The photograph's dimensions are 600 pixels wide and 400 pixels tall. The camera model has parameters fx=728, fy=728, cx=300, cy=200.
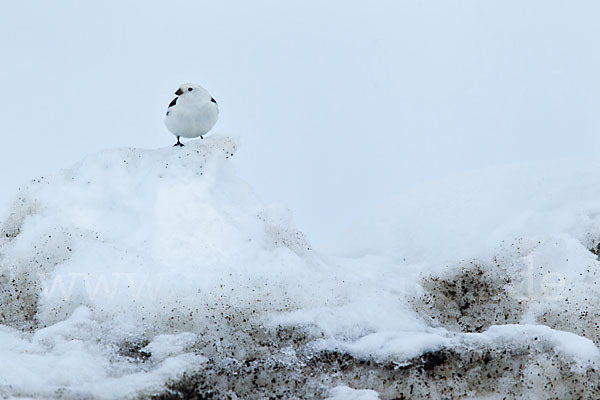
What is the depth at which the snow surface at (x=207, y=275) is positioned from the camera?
7723mm

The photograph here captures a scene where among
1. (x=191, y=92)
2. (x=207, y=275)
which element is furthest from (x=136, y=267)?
(x=191, y=92)

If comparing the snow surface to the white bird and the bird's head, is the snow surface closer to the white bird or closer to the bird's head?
the white bird

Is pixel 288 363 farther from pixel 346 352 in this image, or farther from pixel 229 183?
pixel 229 183

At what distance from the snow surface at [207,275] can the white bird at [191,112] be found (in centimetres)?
28

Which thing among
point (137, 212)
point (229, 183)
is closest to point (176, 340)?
point (137, 212)

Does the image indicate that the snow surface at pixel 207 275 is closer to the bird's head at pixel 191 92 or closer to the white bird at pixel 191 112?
the white bird at pixel 191 112

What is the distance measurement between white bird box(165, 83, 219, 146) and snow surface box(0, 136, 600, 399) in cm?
28

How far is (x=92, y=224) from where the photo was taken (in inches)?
372

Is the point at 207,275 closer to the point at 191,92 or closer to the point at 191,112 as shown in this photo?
the point at 191,112

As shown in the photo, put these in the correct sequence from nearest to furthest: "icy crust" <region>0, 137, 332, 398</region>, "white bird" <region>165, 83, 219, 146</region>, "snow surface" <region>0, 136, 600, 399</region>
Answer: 1. "icy crust" <region>0, 137, 332, 398</region>
2. "snow surface" <region>0, 136, 600, 399</region>
3. "white bird" <region>165, 83, 219, 146</region>

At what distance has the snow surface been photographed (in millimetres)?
7723

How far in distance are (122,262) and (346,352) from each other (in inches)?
117

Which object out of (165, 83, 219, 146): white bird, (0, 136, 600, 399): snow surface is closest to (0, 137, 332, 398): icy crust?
(0, 136, 600, 399): snow surface

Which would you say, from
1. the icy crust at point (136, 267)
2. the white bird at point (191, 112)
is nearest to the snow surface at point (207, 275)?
the icy crust at point (136, 267)
